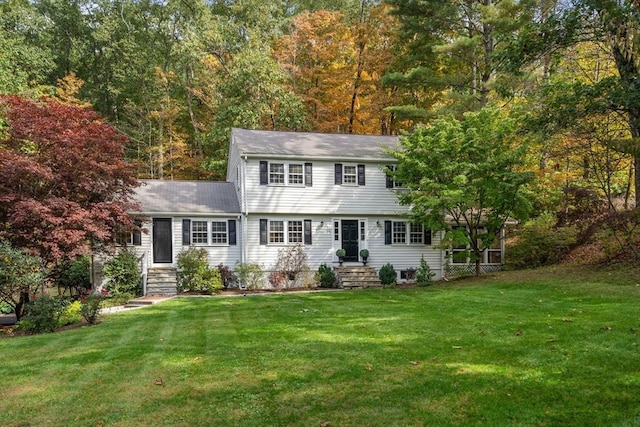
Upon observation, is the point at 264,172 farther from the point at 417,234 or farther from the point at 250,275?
the point at 417,234

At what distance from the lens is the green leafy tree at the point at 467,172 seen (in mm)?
15148

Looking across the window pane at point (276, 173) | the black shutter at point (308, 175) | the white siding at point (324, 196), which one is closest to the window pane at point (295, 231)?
the white siding at point (324, 196)

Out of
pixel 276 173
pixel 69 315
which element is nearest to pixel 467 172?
pixel 276 173

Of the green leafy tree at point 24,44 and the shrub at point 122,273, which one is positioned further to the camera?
the green leafy tree at point 24,44

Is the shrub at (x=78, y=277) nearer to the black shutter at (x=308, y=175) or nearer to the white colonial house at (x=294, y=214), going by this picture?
the white colonial house at (x=294, y=214)

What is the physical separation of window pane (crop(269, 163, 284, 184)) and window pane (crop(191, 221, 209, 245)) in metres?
3.27

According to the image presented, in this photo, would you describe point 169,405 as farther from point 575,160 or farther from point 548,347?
point 575,160

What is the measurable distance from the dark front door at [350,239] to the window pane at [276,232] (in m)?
2.64

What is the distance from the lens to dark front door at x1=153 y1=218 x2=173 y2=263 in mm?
17375

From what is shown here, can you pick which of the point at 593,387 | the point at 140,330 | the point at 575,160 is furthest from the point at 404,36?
the point at 593,387

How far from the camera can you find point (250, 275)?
17.1 metres

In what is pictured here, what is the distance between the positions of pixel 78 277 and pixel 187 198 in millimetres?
5213

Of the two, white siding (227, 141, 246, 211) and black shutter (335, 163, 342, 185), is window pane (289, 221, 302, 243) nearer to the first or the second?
white siding (227, 141, 246, 211)

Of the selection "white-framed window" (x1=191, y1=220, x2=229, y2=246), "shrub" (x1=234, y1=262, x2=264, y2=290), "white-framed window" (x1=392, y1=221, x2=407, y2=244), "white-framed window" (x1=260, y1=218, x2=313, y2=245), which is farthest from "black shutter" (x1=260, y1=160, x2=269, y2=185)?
"white-framed window" (x1=392, y1=221, x2=407, y2=244)
